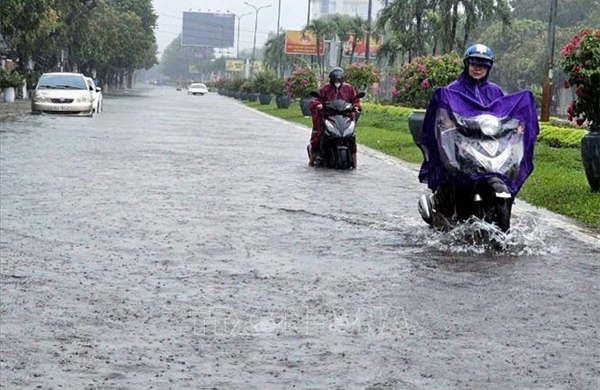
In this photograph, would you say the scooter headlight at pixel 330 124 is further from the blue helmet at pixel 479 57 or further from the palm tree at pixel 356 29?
the palm tree at pixel 356 29

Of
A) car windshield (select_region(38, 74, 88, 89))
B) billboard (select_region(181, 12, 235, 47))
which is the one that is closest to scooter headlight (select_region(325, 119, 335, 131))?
car windshield (select_region(38, 74, 88, 89))

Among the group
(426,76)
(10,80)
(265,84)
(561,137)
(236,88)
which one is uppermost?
(426,76)

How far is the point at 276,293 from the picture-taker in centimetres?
802

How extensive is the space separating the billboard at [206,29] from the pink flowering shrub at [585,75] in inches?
6721

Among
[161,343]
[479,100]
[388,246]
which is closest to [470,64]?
[479,100]

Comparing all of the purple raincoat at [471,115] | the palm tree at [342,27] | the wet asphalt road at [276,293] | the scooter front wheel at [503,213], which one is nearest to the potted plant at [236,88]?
the palm tree at [342,27]

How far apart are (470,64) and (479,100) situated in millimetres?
336

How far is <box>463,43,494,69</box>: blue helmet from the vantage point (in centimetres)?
1084

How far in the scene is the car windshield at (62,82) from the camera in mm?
39250

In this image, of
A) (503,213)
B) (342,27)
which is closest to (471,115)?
(503,213)

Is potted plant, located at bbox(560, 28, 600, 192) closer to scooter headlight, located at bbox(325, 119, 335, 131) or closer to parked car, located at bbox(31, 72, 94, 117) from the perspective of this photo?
scooter headlight, located at bbox(325, 119, 335, 131)

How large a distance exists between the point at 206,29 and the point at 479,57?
179746mm

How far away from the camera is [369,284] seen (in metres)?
8.48

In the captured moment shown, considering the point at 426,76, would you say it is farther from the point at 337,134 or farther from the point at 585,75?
the point at 585,75
